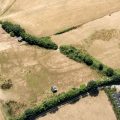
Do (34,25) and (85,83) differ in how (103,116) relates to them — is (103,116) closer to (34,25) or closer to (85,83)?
(85,83)

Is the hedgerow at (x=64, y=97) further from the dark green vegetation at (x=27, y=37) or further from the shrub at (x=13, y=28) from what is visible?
the shrub at (x=13, y=28)

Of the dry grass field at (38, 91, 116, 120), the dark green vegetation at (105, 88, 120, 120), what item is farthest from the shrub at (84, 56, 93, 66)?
the dry grass field at (38, 91, 116, 120)

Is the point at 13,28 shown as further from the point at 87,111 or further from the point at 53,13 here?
the point at 87,111

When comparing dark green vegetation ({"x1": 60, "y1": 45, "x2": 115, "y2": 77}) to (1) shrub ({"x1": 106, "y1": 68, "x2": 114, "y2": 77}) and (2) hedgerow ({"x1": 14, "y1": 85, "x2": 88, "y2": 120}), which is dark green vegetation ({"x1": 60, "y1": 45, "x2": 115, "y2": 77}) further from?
(2) hedgerow ({"x1": 14, "y1": 85, "x2": 88, "y2": 120})

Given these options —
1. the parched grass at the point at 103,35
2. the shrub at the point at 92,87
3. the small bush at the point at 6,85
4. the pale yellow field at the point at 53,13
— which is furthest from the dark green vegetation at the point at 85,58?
the small bush at the point at 6,85

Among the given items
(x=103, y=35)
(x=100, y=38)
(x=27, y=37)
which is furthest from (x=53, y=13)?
(x=103, y=35)

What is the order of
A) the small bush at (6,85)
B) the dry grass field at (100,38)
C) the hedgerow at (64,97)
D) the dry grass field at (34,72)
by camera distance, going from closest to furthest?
the hedgerow at (64,97), the dry grass field at (34,72), the small bush at (6,85), the dry grass field at (100,38)
